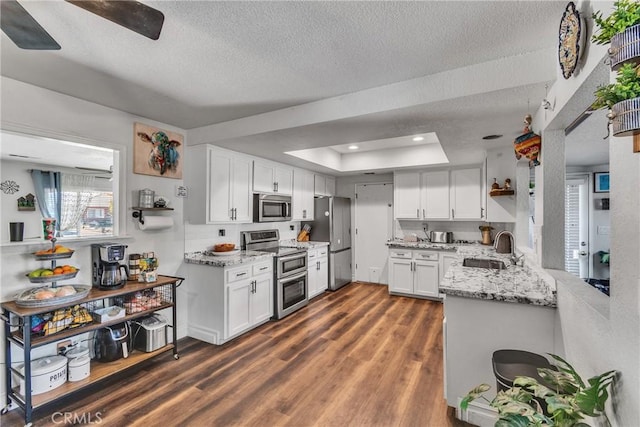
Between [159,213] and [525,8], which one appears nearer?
[525,8]

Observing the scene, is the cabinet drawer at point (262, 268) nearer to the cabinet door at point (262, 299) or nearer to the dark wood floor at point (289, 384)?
the cabinet door at point (262, 299)

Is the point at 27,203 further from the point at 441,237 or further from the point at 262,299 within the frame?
the point at 441,237

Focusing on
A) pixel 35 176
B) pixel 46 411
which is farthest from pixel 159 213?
pixel 46 411

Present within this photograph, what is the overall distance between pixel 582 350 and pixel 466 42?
1.70 m

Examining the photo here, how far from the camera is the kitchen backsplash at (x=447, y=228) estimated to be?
471cm

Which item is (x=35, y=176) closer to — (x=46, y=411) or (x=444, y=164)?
(x=46, y=411)

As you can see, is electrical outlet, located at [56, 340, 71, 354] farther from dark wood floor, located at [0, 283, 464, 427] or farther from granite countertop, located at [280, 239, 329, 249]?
Answer: granite countertop, located at [280, 239, 329, 249]

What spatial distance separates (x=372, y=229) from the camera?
563 cm

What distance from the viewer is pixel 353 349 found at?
2947 millimetres

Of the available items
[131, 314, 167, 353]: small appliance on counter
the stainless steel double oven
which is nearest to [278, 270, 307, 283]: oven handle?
the stainless steel double oven

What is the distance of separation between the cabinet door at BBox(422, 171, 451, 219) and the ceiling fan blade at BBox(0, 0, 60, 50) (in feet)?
15.4

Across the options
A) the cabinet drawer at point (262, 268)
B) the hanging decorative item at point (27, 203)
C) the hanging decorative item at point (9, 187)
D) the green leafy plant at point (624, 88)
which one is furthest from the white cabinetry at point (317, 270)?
the green leafy plant at point (624, 88)

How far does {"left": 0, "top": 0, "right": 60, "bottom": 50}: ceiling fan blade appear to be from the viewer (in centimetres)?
105

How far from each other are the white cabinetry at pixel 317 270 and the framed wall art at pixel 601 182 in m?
4.53
